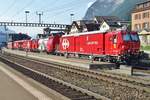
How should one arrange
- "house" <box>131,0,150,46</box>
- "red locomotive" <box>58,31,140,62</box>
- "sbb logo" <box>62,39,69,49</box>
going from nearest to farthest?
"red locomotive" <box>58,31,140,62</box> < "sbb logo" <box>62,39,69,49</box> < "house" <box>131,0,150,46</box>

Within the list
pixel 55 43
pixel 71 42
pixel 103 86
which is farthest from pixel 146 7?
pixel 103 86

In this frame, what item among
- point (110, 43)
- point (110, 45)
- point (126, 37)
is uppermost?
point (126, 37)

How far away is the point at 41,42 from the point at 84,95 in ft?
190

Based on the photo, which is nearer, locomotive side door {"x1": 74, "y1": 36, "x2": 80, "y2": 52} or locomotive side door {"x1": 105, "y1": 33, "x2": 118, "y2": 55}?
locomotive side door {"x1": 105, "y1": 33, "x2": 118, "y2": 55}

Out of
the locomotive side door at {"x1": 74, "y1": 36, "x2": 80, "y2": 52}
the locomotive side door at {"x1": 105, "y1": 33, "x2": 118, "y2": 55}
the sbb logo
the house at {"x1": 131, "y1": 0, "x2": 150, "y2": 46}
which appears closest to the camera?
the locomotive side door at {"x1": 105, "y1": 33, "x2": 118, "y2": 55}

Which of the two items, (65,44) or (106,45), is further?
(65,44)

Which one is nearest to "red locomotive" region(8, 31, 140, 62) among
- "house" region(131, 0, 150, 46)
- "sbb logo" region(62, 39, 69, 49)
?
"sbb logo" region(62, 39, 69, 49)

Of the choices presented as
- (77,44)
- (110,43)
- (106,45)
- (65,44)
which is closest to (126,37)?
(110,43)

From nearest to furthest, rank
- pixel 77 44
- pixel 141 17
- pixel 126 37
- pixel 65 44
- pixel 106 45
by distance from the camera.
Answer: pixel 126 37
pixel 106 45
pixel 77 44
pixel 65 44
pixel 141 17

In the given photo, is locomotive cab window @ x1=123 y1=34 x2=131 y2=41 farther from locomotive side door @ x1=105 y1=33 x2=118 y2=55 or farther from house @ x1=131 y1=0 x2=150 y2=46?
house @ x1=131 y1=0 x2=150 y2=46

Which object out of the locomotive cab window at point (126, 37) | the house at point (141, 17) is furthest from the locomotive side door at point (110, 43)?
the house at point (141, 17)

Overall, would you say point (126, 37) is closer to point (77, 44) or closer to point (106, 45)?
point (106, 45)

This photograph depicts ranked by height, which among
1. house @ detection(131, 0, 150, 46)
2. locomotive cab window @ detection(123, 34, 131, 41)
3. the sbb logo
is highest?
house @ detection(131, 0, 150, 46)

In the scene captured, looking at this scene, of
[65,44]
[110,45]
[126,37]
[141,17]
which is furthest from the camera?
[141,17]
